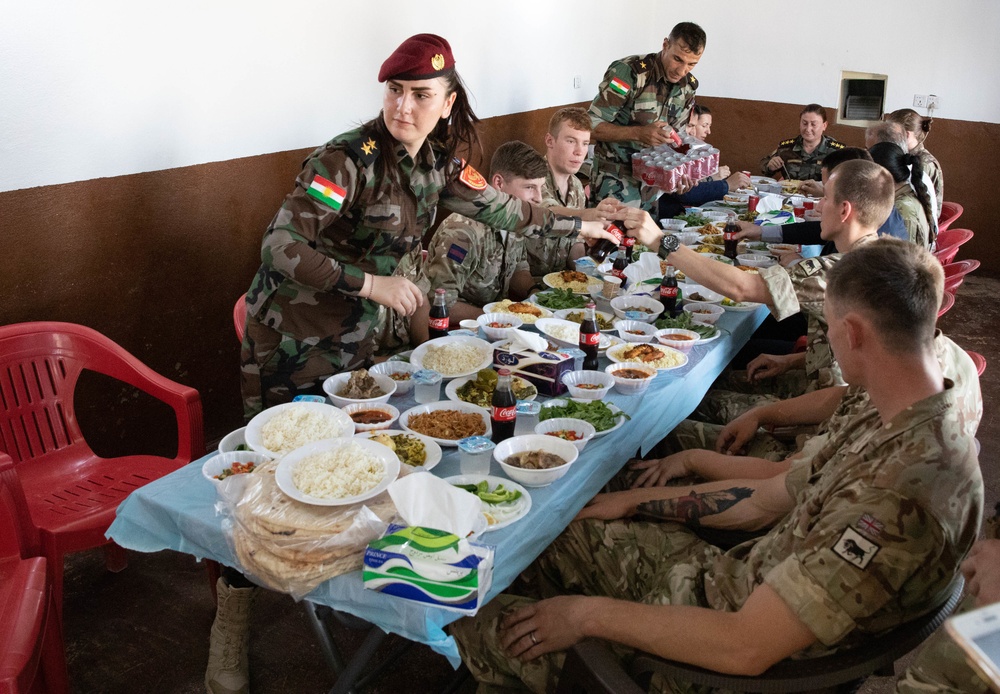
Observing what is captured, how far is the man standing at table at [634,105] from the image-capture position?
580 cm

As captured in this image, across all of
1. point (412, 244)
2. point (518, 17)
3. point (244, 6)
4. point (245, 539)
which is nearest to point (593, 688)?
point (245, 539)

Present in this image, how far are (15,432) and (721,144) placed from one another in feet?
27.4

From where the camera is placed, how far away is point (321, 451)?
6.57 ft

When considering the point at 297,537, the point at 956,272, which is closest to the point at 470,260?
the point at 297,537

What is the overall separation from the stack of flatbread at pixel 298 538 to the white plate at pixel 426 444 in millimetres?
290

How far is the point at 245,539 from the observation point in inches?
→ 71.4

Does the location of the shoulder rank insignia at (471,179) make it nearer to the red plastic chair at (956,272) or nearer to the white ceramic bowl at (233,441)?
the white ceramic bowl at (233,441)

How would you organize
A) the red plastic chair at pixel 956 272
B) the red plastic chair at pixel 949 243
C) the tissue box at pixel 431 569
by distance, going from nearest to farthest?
the tissue box at pixel 431 569, the red plastic chair at pixel 956 272, the red plastic chair at pixel 949 243

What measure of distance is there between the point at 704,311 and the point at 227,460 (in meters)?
2.23

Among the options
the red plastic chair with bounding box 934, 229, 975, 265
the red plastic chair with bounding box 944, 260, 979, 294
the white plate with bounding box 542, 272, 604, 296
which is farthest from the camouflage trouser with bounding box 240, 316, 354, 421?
the red plastic chair with bounding box 934, 229, 975, 265

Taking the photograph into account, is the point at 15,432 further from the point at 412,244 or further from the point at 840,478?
the point at 840,478

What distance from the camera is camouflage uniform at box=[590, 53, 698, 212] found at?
19.4 feet

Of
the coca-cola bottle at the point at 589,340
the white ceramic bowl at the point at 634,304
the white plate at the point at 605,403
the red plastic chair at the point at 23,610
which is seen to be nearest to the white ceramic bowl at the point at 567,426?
the white plate at the point at 605,403

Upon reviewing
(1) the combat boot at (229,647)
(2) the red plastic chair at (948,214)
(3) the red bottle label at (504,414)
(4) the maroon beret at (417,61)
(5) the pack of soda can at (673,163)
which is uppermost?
(4) the maroon beret at (417,61)
